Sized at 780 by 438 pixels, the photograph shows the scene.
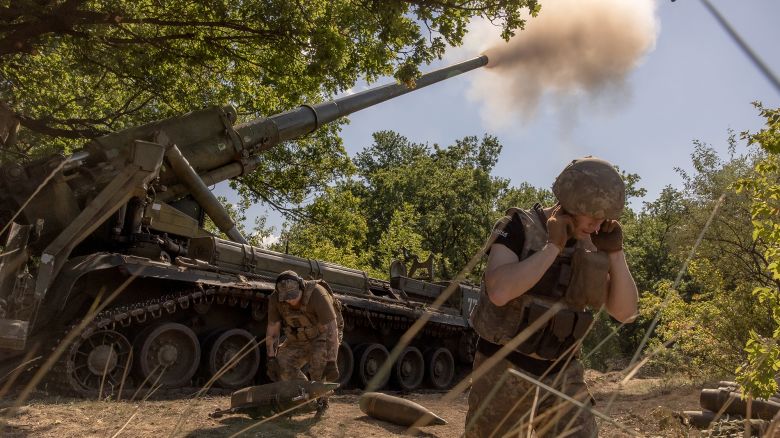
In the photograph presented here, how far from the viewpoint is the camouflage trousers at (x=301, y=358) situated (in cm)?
794

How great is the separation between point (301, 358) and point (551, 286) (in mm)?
4934

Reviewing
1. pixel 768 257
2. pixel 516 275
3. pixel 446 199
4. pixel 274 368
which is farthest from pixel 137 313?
pixel 446 199

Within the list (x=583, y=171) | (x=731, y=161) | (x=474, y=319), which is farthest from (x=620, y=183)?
(x=731, y=161)

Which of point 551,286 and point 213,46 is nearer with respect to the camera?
point 551,286

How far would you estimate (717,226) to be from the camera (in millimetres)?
20062

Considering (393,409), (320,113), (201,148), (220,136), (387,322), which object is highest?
(320,113)

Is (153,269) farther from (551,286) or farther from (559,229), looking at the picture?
(559,229)

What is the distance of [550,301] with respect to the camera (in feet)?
11.7

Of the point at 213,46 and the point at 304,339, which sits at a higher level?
the point at 213,46

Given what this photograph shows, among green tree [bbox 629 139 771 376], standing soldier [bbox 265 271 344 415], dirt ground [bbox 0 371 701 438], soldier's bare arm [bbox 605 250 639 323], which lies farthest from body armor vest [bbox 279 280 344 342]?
green tree [bbox 629 139 771 376]

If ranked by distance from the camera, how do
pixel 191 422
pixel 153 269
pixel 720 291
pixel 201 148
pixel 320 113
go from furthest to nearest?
pixel 720 291 < pixel 320 113 < pixel 201 148 < pixel 153 269 < pixel 191 422

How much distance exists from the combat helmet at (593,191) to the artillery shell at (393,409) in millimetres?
5555

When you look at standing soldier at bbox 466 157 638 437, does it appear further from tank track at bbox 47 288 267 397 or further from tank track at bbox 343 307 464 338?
tank track at bbox 343 307 464 338

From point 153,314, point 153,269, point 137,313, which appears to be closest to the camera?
point 137,313
